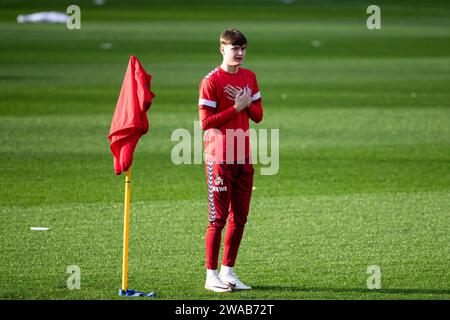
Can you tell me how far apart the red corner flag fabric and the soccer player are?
516 mm

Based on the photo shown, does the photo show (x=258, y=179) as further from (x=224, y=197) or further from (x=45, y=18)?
(x=45, y=18)

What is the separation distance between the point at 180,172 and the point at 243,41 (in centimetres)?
640

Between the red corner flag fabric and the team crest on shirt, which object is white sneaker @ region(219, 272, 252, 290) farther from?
the red corner flag fabric

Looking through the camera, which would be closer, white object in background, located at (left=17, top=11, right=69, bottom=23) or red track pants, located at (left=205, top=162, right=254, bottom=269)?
red track pants, located at (left=205, top=162, right=254, bottom=269)

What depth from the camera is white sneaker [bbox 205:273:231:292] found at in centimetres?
898

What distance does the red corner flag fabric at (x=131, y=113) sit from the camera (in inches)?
339

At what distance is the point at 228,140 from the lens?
8953 millimetres

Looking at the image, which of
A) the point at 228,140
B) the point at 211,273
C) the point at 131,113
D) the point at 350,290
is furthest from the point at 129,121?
the point at 350,290

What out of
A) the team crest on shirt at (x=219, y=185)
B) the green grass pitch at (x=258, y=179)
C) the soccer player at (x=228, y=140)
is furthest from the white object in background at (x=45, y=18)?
the team crest on shirt at (x=219, y=185)

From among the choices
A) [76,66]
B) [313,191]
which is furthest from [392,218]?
[76,66]

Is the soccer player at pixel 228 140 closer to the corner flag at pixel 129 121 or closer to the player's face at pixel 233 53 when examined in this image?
the player's face at pixel 233 53

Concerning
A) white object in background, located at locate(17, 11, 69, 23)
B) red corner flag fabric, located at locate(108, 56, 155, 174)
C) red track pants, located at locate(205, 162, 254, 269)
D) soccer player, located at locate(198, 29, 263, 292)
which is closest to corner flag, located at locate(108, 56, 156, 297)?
red corner flag fabric, located at locate(108, 56, 155, 174)
